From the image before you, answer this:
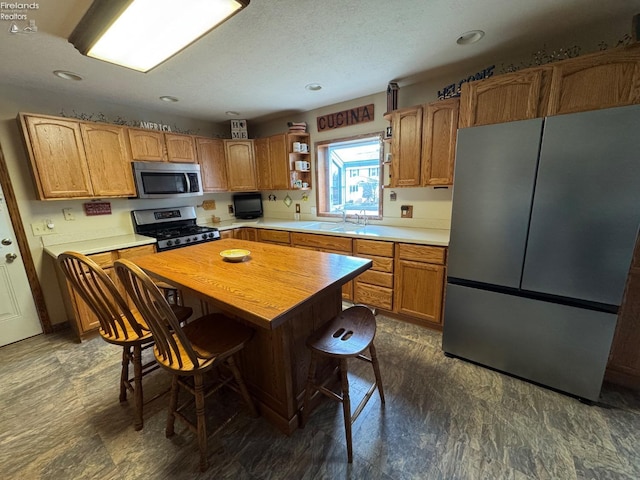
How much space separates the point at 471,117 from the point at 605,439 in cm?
214

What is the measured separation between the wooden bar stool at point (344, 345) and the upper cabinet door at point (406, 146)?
158 cm

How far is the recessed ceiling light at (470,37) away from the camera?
1.80m

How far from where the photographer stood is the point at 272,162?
3762 millimetres

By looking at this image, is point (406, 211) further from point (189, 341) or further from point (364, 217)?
point (189, 341)

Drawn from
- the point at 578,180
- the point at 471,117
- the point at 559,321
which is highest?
the point at 471,117

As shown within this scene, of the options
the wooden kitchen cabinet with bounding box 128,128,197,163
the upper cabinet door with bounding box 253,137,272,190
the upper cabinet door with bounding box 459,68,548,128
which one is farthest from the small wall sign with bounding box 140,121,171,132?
the upper cabinet door with bounding box 459,68,548,128

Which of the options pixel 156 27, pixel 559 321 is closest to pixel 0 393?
pixel 156 27

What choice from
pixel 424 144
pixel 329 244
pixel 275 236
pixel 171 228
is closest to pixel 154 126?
pixel 171 228

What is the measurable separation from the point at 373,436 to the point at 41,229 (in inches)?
138

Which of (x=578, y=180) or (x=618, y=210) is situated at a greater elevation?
(x=578, y=180)

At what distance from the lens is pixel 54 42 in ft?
5.58

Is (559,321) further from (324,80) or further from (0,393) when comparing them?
(0,393)

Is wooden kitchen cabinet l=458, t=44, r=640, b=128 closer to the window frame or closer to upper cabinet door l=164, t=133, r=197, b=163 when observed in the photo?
the window frame

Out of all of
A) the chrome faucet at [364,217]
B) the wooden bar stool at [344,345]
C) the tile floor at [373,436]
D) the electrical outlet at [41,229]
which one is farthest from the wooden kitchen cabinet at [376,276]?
the electrical outlet at [41,229]
